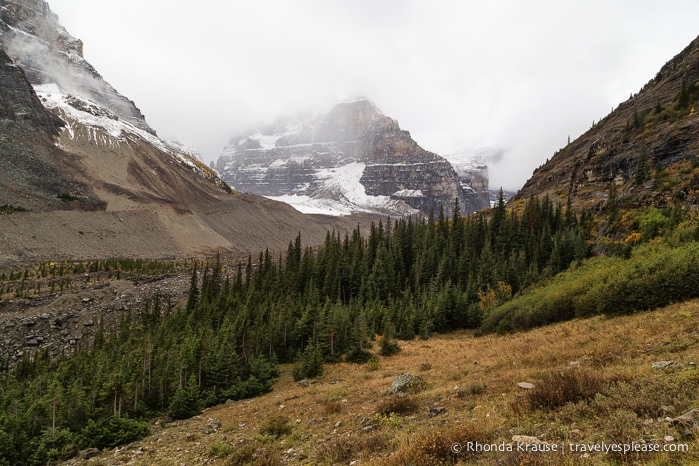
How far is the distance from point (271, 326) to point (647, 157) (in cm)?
7665

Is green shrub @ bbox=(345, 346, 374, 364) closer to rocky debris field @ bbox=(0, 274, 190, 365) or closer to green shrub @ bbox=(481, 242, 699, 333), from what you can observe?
green shrub @ bbox=(481, 242, 699, 333)

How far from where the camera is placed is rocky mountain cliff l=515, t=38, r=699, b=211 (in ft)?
186

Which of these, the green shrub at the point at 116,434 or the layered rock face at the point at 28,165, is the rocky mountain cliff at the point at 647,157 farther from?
the layered rock face at the point at 28,165

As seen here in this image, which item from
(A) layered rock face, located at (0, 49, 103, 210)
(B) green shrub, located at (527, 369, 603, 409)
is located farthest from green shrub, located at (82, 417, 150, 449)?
(A) layered rock face, located at (0, 49, 103, 210)

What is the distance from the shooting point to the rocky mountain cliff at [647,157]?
5662 centimetres

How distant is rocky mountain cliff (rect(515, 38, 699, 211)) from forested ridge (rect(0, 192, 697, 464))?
8189mm

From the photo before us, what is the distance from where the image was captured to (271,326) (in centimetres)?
4678

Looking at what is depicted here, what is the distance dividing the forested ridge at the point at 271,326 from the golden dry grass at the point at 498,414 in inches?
384

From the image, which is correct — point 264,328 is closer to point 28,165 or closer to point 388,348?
point 388,348

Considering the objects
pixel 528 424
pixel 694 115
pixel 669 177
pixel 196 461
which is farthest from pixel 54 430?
pixel 694 115

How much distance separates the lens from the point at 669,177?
57.6 metres

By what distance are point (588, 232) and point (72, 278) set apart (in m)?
124

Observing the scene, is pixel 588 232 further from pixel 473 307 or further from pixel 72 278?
pixel 72 278

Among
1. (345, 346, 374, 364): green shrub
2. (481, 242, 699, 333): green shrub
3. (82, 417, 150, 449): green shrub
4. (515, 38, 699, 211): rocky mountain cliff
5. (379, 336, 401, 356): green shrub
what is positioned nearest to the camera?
(481, 242, 699, 333): green shrub
